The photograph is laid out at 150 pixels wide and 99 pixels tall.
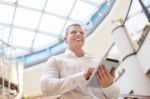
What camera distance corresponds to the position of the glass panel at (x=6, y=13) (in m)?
16.1

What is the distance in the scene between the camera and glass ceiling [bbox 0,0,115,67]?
1608 cm

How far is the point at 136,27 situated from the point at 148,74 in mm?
1367

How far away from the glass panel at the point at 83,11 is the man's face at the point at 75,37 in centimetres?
1299

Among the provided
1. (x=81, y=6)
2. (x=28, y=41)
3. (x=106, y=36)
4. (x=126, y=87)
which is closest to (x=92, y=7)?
(x=81, y=6)


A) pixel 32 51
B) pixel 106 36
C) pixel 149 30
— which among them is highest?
pixel 32 51

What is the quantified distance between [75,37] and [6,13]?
44.8ft

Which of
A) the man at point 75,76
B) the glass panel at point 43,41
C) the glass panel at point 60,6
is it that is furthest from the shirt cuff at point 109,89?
the glass panel at point 43,41

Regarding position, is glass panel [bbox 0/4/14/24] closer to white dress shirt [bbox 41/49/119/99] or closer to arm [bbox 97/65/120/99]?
white dress shirt [bbox 41/49/119/99]

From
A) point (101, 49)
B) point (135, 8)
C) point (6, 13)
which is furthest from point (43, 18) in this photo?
point (135, 8)

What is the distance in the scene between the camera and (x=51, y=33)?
690 inches

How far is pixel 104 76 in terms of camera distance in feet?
9.14

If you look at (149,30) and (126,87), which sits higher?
(149,30)

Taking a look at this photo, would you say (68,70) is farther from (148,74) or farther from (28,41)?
(28,41)

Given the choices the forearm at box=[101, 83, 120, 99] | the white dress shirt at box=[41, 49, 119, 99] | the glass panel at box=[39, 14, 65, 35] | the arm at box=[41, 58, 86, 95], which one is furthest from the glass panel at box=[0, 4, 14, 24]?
the forearm at box=[101, 83, 120, 99]
